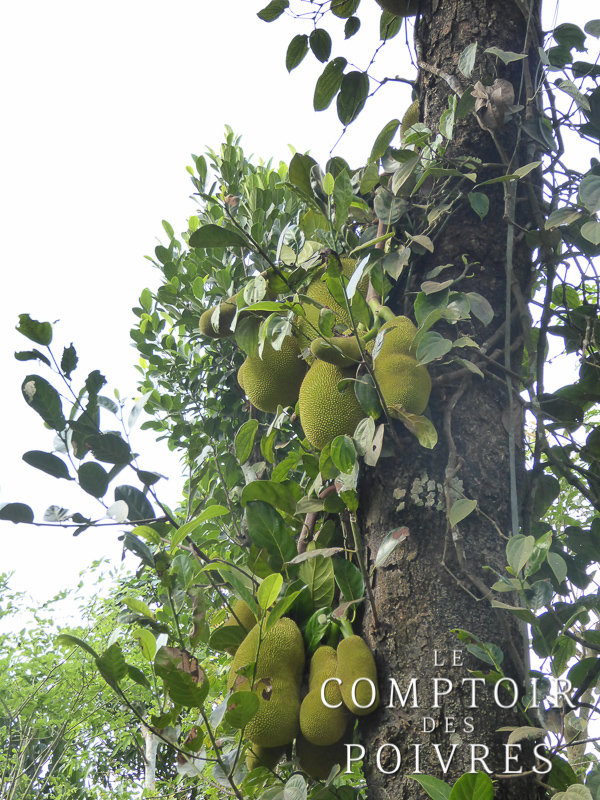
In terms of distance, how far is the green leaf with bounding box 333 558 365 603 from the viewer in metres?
0.74

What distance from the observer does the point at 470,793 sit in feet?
1.61

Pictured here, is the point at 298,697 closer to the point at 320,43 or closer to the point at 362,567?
the point at 362,567

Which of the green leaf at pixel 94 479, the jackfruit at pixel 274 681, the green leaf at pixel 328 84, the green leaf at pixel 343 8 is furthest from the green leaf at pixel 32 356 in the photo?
the green leaf at pixel 343 8

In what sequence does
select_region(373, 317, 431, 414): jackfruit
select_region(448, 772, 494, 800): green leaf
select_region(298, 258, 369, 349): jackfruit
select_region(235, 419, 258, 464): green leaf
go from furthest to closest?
select_region(235, 419, 258, 464): green leaf < select_region(298, 258, 369, 349): jackfruit < select_region(373, 317, 431, 414): jackfruit < select_region(448, 772, 494, 800): green leaf

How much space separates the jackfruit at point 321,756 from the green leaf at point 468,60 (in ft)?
2.73

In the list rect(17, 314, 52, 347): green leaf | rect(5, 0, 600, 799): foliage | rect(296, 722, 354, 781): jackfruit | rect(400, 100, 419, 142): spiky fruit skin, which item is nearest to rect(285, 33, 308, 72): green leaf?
rect(5, 0, 600, 799): foliage

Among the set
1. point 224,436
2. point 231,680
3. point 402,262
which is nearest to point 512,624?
point 231,680

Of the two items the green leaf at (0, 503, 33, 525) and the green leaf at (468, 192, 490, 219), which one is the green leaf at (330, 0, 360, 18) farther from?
the green leaf at (0, 503, 33, 525)

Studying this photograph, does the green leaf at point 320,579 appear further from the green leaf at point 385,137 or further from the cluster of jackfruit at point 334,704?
the green leaf at point 385,137

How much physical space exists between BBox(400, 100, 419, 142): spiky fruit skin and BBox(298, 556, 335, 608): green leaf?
678mm

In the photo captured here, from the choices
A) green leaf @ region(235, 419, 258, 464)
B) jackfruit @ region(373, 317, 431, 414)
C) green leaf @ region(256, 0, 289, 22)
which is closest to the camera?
jackfruit @ region(373, 317, 431, 414)

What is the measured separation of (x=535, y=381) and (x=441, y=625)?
0.36 m

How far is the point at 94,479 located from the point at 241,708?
0.91ft

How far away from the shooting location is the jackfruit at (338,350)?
0.73m
